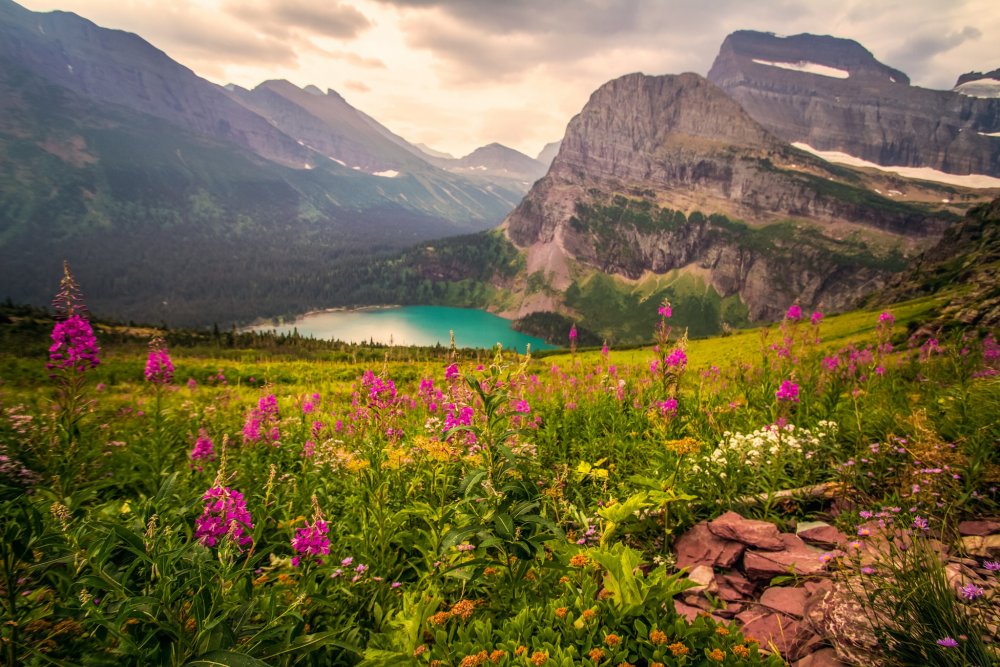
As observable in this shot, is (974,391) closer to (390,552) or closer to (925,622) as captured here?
(925,622)

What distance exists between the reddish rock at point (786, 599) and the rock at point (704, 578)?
0.45 meters

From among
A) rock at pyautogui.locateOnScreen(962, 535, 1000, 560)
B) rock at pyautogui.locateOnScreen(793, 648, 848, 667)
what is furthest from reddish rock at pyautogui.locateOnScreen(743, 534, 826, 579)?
rock at pyautogui.locateOnScreen(962, 535, 1000, 560)

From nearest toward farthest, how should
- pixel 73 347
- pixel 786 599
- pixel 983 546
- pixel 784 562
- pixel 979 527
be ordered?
pixel 983 546 < pixel 786 599 < pixel 979 527 < pixel 784 562 < pixel 73 347

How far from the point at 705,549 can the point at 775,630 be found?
1266mm

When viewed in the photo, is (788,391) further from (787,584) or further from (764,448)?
(787,584)

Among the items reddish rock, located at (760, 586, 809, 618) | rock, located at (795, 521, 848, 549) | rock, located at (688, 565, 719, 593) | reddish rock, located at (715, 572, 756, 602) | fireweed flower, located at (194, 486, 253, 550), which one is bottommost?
reddish rock, located at (715, 572, 756, 602)

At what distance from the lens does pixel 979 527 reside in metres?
4.55

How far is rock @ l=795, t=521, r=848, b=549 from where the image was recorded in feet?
16.4

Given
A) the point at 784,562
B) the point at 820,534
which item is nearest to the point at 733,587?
the point at 784,562

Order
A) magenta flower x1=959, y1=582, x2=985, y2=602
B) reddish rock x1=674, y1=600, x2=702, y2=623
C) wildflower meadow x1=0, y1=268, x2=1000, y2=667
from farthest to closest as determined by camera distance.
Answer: reddish rock x1=674, y1=600, x2=702, y2=623 < magenta flower x1=959, y1=582, x2=985, y2=602 < wildflower meadow x1=0, y1=268, x2=1000, y2=667

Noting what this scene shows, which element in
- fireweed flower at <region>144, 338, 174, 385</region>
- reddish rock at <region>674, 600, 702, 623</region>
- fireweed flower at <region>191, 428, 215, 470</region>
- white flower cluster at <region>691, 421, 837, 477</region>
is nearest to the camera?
reddish rock at <region>674, 600, 702, 623</region>

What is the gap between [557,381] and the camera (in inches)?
494

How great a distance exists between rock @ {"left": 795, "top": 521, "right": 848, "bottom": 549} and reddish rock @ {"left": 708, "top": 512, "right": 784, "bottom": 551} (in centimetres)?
30

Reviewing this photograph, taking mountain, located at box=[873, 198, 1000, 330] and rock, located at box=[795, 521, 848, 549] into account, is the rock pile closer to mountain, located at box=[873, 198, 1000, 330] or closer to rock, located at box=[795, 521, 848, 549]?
rock, located at box=[795, 521, 848, 549]
